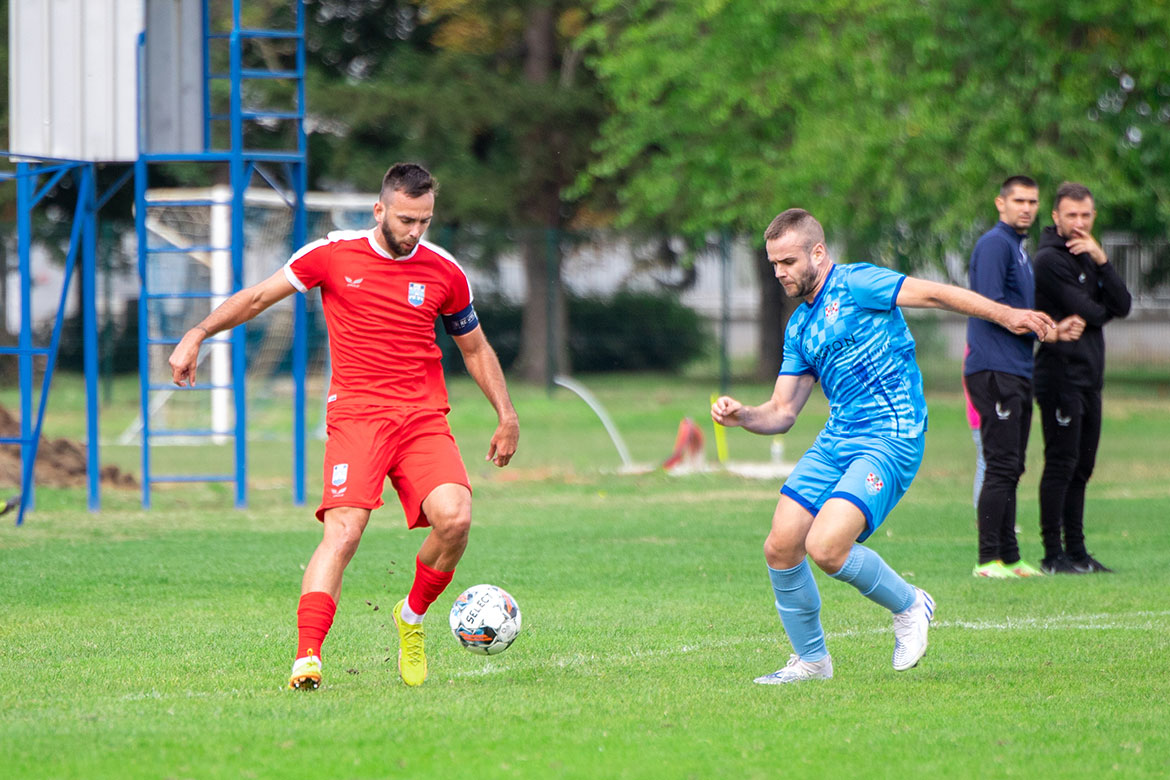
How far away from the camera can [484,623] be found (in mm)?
6316

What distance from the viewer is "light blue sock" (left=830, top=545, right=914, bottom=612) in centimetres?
608

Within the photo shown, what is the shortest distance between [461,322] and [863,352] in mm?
1770

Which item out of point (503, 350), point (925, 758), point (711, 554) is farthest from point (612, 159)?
point (925, 758)

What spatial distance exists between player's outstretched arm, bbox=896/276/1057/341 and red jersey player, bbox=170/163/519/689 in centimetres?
190

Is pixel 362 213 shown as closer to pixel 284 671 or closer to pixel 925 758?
pixel 284 671

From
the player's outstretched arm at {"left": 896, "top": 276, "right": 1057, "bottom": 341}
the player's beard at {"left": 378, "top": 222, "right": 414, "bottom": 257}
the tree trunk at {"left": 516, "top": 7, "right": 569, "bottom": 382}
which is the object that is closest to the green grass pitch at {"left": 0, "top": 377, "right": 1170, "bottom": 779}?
the player's outstretched arm at {"left": 896, "top": 276, "right": 1057, "bottom": 341}

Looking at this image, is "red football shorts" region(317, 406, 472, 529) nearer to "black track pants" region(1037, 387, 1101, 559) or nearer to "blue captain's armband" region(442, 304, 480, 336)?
"blue captain's armband" region(442, 304, 480, 336)

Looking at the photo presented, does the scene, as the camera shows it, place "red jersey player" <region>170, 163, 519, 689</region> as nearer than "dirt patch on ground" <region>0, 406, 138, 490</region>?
Yes

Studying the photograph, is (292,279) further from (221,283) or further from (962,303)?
(221,283)

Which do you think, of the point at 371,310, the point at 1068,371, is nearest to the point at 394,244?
the point at 371,310

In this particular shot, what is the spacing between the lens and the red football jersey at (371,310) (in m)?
6.24

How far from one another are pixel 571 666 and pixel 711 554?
12.9 ft

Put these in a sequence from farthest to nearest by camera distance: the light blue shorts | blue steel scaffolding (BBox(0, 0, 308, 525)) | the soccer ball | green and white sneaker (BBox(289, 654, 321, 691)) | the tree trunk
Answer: the tree trunk, blue steel scaffolding (BBox(0, 0, 308, 525)), the soccer ball, the light blue shorts, green and white sneaker (BBox(289, 654, 321, 691))

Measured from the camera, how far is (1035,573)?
9.30 metres
